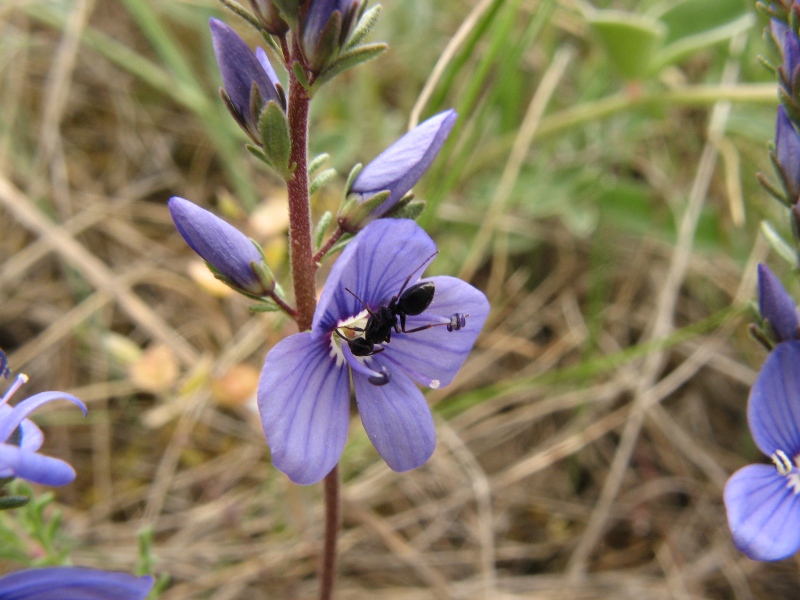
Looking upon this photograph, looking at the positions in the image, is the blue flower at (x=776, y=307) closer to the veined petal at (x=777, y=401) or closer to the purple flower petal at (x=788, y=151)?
the veined petal at (x=777, y=401)

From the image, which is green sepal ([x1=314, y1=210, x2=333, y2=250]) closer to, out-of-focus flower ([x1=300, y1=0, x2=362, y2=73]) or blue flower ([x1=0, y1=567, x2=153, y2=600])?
out-of-focus flower ([x1=300, y1=0, x2=362, y2=73])

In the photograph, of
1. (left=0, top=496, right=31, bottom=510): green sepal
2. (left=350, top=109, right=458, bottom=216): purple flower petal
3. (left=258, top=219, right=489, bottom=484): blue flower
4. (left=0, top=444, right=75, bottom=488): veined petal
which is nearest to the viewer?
(left=0, top=444, right=75, bottom=488): veined petal

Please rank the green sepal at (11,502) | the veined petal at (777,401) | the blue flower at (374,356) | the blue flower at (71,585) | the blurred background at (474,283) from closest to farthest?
the blue flower at (71,585) < the green sepal at (11,502) < the blue flower at (374,356) < the veined petal at (777,401) < the blurred background at (474,283)

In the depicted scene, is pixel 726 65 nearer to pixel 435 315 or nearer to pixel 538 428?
pixel 538 428

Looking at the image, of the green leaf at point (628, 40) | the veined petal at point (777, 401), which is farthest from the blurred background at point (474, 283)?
the veined petal at point (777, 401)

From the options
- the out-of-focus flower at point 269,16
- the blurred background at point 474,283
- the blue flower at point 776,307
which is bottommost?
the blurred background at point 474,283

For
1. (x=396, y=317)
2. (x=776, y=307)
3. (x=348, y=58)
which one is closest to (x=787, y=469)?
(x=776, y=307)

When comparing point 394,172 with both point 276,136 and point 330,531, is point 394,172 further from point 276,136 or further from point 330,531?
point 330,531

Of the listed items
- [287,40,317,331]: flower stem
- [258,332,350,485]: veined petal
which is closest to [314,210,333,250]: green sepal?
[287,40,317,331]: flower stem
